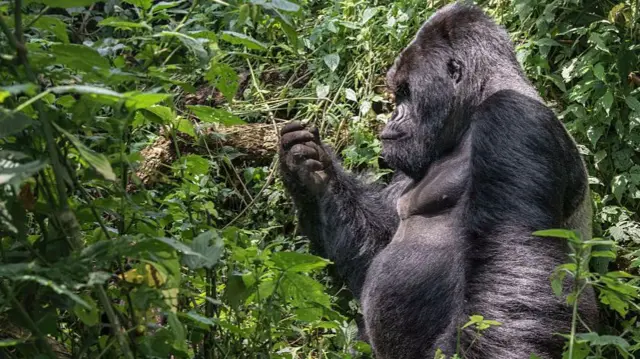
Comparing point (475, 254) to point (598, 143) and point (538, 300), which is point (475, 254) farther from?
point (598, 143)

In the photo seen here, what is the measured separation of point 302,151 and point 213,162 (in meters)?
0.44

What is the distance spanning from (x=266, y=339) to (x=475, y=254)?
113 centimetres

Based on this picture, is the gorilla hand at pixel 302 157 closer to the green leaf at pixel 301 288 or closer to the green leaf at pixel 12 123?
the green leaf at pixel 301 288

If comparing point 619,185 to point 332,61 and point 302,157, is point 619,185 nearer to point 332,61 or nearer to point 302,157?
point 302,157

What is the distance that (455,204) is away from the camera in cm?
416

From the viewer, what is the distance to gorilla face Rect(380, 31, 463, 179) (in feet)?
14.0

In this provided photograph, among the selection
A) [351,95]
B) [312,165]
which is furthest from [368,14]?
[312,165]

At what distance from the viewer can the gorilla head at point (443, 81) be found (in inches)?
168

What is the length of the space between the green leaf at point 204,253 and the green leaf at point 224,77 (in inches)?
21.1

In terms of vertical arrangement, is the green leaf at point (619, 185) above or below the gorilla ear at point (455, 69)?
below

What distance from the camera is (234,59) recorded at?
244 inches

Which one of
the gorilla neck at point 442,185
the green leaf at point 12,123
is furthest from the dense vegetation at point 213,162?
the gorilla neck at point 442,185

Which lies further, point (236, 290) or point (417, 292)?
point (417, 292)

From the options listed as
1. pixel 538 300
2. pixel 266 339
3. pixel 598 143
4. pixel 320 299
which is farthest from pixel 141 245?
pixel 598 143
